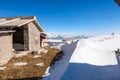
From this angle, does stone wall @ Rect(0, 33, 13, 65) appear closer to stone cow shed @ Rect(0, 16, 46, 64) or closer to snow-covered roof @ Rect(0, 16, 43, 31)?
stone cow shed @ Rect(0, 16, 46, 64)

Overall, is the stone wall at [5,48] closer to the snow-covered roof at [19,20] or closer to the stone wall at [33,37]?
the snow-covered roof at [19,20]

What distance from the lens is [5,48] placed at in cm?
1766

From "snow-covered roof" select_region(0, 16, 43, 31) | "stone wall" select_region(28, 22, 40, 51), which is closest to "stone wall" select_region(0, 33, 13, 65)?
"snow-covered roof" select_region(0, 16, 43, 31)

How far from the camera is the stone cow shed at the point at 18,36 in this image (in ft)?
57.6

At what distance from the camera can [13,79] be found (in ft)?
39.8

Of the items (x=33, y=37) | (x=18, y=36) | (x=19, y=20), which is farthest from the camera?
(x=19, y=20)

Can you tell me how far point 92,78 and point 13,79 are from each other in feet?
17.4

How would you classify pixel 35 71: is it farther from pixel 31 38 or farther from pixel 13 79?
pixel 31 38

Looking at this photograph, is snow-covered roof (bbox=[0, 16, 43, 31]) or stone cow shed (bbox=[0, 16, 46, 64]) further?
snow-covered roof (bbox=[0, 16, 43, 31])

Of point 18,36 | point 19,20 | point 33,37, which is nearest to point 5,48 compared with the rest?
point 18,36

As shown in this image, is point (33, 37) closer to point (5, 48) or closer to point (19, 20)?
point (19, 20)

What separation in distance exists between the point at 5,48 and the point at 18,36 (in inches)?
174

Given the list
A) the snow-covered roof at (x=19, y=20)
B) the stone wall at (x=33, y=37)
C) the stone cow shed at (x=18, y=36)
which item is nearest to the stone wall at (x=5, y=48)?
the stone cow shed at (x=18, y=36)

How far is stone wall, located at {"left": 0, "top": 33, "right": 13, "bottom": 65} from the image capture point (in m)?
17.0
